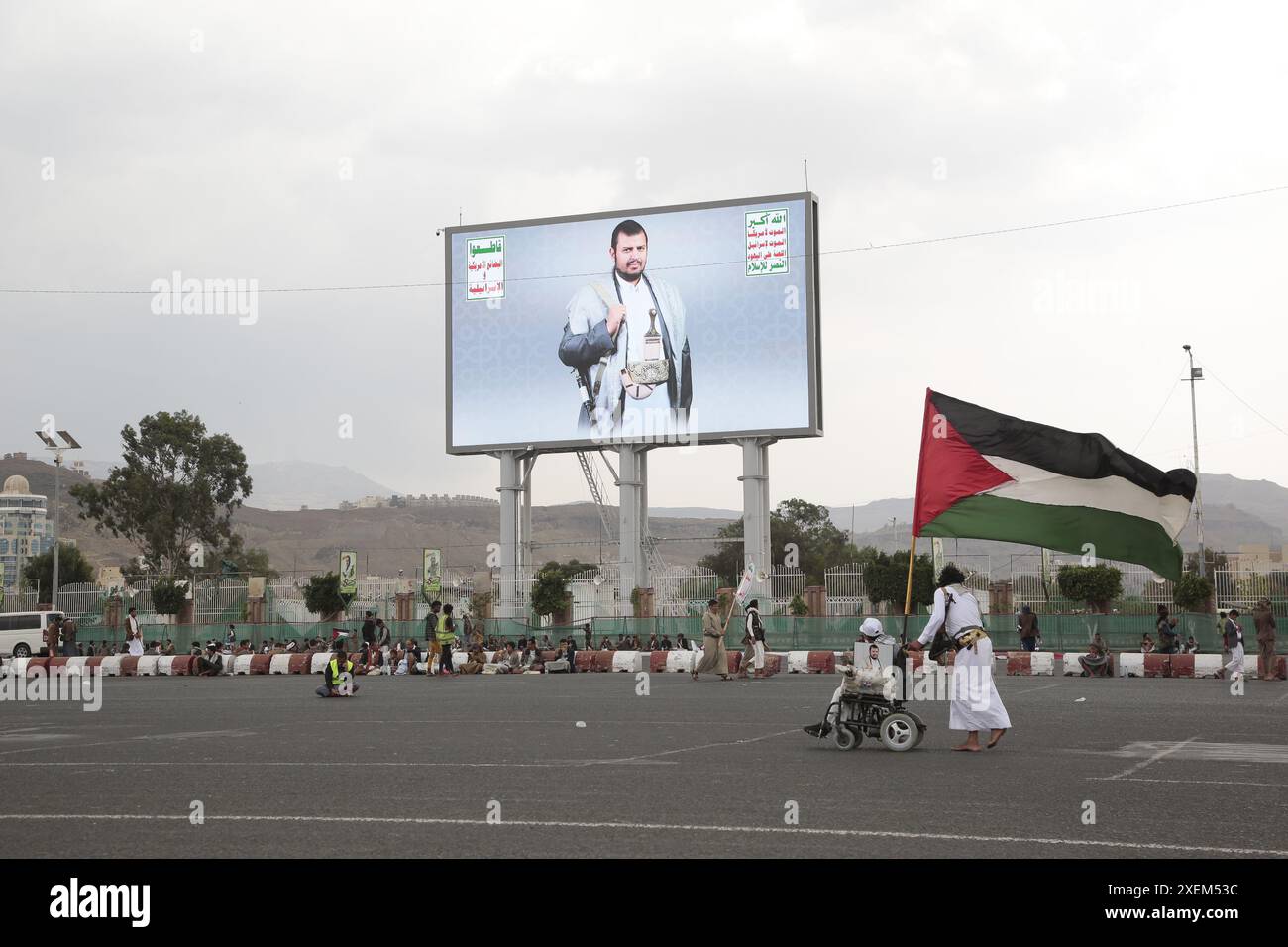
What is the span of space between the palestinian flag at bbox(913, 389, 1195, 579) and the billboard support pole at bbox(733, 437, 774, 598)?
31154mm

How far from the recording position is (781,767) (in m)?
11.5

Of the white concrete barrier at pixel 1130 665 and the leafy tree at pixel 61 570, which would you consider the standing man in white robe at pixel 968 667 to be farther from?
the leafy tree at pixel 61 570

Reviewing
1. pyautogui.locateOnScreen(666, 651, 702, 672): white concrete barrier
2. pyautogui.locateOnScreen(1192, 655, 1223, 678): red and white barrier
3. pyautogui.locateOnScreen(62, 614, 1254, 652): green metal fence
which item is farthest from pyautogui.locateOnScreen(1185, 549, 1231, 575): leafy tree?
pyautogui.locateOnScreen(666, 651, 702, 672): white concrete barrier

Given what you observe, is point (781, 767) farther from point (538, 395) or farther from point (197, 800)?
point (538, 395)

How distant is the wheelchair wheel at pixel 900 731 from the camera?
43.1ft

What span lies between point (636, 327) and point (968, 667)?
36.3 meters

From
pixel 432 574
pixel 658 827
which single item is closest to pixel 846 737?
pixel 658 827

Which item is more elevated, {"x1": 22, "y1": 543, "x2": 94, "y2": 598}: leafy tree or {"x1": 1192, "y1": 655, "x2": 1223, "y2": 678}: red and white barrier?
{"x1": 22, "y1": 543, "x2": 94, "y2": 598}: leafy tree

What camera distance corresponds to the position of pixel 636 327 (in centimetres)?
4862

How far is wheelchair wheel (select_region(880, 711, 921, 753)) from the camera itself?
43.1ft

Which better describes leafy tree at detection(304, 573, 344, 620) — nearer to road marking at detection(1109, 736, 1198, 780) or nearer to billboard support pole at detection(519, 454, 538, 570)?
billboard support pole at detection(519, 454, 538, 570)

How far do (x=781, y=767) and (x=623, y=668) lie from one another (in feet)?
79.6

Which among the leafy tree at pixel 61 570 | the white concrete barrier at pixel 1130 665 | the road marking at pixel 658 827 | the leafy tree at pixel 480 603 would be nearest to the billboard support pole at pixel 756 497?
the leafy tree at pixel 480 603
